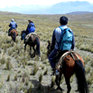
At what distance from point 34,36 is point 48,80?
12.6ft

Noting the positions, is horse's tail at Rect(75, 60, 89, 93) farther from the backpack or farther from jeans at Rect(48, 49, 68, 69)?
jeans at Rect(48, 49, 68, 69)

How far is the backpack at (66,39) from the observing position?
5.08 meters

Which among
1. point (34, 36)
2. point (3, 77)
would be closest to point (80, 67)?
point (3, 77)

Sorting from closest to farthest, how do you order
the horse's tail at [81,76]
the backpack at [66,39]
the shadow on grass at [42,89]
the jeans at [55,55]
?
the horse's tail at [81,76]
the backpack at [66,39]
the jeans at [55,55]
the shadow on grass at [42,89]

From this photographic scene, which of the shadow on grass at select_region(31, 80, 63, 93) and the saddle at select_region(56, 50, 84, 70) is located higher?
the saddle at select_region(56, 50, 84, 70)

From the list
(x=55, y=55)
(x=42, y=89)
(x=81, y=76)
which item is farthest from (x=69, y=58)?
(x=42, y=89)

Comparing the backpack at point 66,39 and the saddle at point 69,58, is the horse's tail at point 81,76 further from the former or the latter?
the backpack at point 66,39

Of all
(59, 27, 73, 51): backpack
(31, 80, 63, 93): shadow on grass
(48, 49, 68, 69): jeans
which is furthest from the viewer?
(31, 80, 63, 93): shadow on grass

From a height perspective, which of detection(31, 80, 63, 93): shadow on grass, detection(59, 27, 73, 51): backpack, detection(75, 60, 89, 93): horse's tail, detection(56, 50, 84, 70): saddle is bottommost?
detection(31, 80, 63, 93): shadow on grass

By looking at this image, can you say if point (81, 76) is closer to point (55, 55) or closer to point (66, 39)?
point (66, 39)

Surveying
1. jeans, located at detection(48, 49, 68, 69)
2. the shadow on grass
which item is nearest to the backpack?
jeans, located at detection(48, 49, 68, 69)

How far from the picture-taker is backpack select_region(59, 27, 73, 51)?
200 inches

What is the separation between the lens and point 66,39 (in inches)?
203

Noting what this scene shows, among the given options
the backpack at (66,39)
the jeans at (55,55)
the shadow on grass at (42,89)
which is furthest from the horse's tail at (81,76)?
the shadow on grass at (42,89)
